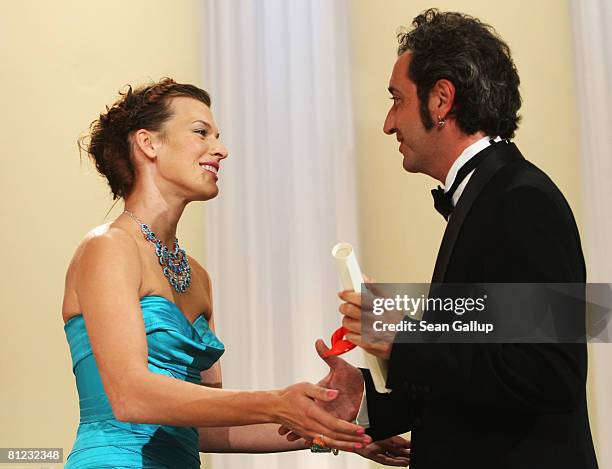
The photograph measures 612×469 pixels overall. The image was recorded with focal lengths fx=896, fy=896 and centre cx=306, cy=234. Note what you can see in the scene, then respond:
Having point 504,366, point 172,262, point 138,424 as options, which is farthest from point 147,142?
point 504,366

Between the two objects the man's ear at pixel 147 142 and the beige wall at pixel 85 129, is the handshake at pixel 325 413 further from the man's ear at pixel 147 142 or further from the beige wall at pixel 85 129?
the beige wall at pixel 85 129

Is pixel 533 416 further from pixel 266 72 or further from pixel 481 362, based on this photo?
pixel 266 72

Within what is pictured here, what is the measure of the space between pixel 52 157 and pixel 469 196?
2.42m

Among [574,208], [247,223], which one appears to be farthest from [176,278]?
[574,208]

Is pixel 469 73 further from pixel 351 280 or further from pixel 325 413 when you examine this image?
pixel 325 413

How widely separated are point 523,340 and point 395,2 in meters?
2.45

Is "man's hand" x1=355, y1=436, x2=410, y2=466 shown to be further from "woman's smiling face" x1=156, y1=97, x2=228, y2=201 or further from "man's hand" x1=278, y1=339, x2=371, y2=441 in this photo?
"woman's smiling face" x1=156, y1=97, x2=228, y2=201

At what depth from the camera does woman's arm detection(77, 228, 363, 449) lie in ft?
6.11

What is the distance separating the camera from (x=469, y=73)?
6.73ft

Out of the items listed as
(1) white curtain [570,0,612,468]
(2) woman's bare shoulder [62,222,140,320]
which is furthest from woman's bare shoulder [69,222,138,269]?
(1) white curtain [570,0,612,468]

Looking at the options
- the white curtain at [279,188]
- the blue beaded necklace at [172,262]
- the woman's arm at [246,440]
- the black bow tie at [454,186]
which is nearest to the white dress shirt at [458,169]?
the black bow tie at [454,186]

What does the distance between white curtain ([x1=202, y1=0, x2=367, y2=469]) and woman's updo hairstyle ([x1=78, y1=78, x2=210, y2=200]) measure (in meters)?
1.13

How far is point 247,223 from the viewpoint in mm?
3516

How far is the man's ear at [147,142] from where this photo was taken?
233 centimetres
